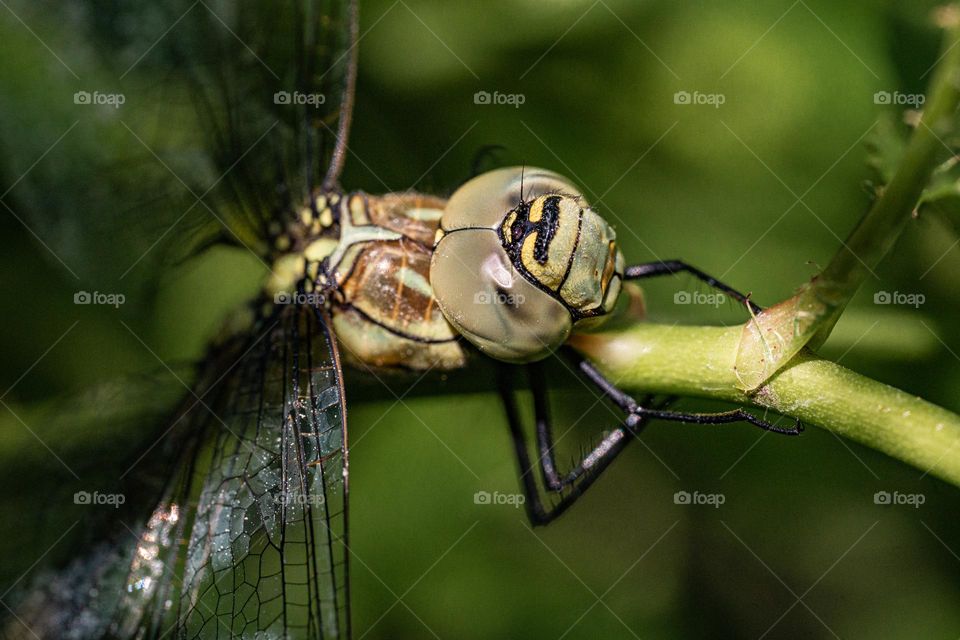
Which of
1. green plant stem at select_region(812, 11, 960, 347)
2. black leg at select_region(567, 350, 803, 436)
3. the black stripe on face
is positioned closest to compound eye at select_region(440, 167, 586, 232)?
the black stripe on face

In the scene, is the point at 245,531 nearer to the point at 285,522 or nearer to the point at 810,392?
the point at 285,522

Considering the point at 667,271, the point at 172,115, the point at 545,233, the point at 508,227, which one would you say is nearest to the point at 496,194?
the point at 508,227

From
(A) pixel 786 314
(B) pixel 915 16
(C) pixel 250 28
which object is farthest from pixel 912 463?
(C) pixel 250 28

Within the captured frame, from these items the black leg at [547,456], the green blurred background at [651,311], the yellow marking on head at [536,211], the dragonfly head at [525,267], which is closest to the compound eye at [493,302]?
the dragonfly head at [525,267]

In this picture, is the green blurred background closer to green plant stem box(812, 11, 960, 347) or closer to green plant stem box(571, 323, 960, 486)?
green plant stem box(571, 323, 960, 486)

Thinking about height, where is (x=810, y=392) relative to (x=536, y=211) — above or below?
below

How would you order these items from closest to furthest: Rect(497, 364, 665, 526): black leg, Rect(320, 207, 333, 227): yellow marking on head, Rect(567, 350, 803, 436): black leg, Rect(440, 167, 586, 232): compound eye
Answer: Rect(567, 350, 803, 436): black leg, Rect(440, 167, 586, 232): compound eye, Rect(497, 364, 665, 526): black leg, Rect(320, 207, 333, 227): yellow marking on head

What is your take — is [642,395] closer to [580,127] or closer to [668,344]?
[668,344]
